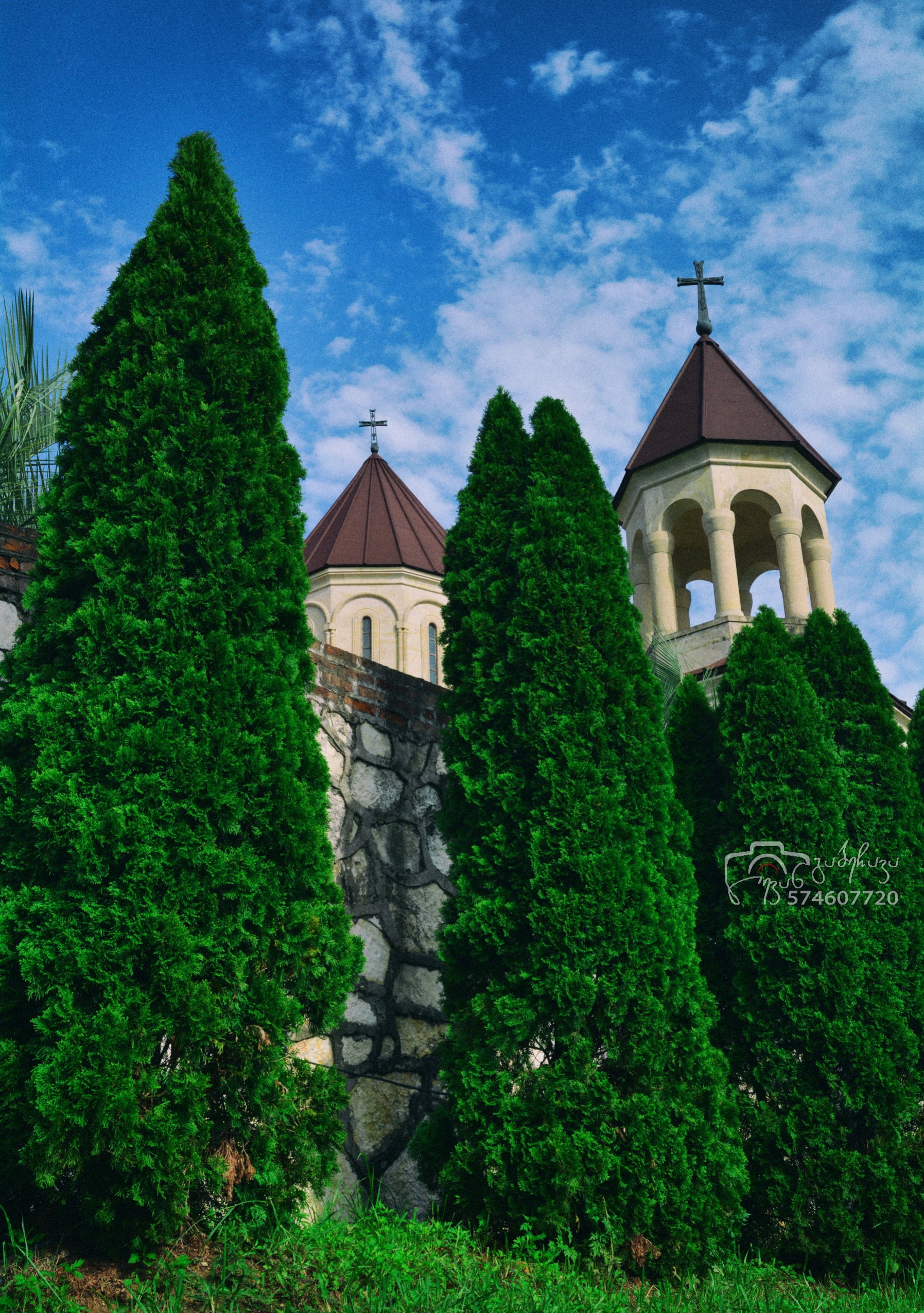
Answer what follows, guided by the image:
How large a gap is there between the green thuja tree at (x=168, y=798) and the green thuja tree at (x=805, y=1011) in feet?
8.64

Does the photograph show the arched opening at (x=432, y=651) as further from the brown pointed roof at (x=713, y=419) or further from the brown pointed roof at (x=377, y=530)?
the brown pointed roof at (x=713, y=419)

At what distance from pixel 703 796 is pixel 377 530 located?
17.2m

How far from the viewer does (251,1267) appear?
313 cm

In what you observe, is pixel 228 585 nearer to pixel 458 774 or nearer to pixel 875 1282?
pixel 458 774

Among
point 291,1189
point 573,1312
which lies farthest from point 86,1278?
point 573,1312

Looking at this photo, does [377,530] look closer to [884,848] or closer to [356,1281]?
[884,848]

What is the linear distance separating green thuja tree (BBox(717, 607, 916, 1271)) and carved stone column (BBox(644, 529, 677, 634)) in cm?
972

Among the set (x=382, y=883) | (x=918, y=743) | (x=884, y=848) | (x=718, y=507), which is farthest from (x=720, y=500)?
(x=382, y=883)

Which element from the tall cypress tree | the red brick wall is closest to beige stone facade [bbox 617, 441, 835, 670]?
the tall cypress tree

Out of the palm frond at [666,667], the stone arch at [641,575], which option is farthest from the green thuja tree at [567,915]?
the stone arch at [641,575]

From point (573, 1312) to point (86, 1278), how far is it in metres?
1.52

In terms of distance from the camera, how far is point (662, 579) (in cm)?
1605

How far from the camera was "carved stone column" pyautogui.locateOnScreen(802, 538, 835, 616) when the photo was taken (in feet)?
52.0

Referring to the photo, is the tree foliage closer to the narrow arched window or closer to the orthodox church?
the orthodox church
